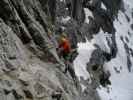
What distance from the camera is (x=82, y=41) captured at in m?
43.5

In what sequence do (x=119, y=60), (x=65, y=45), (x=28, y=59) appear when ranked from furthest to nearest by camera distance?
(x=119, y=60), (x=65, y=45), (x=28, y=59)

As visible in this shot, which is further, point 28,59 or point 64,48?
point 64,48

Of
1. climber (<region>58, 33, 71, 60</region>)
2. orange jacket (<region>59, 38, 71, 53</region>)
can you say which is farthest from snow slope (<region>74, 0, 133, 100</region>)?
orange jacket (<region>59, 38, 71, 53</region>)

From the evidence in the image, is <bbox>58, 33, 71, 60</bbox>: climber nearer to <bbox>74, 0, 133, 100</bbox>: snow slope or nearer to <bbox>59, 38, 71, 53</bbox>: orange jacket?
<bbox>59, 38, 71, 53</bbox>: orange jacket

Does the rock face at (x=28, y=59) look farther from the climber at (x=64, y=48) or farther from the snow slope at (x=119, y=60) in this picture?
the snow slope at (x=119, y=60)

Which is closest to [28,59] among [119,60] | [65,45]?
[65,45]

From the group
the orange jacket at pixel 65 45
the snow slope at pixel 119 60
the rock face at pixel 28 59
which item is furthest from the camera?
the snow slope at pixel 119 60

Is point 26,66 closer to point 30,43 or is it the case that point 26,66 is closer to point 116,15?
point 30,43

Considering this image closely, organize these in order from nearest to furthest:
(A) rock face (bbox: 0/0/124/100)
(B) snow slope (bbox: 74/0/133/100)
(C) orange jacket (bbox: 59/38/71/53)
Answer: (A) rock face (bbox: 0/0/124/100) < (C) orange jacket (bbox: 59/38/71/53) < (B) snow slope (bbox: 74/0/133/100)

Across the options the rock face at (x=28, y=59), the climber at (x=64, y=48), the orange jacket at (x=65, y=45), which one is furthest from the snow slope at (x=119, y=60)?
the rock face at (x=28, y=59)

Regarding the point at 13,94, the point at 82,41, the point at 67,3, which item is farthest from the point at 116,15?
the point at 13,94

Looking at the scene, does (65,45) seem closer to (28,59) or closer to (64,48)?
(64,48)

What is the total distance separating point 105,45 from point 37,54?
114ft

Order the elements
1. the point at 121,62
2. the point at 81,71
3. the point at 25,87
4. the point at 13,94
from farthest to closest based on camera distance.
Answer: the point at 121,62
the point at 81,71
the point at 25,87
the point at 13,94
